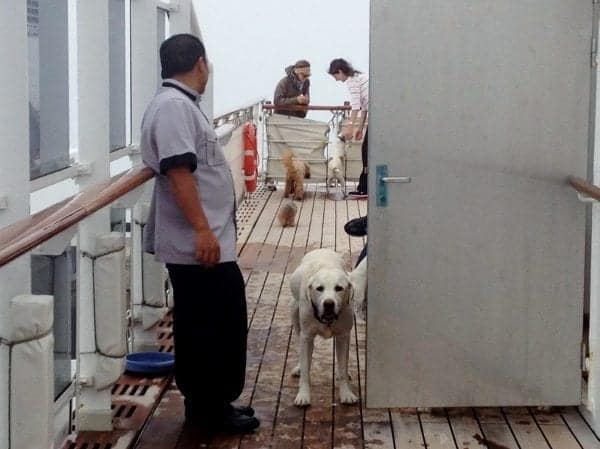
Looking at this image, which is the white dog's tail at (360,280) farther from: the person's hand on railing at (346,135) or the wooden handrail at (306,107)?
the wooden handrail at (306,107)

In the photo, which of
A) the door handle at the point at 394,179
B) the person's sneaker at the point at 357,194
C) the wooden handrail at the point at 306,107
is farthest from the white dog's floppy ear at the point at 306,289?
the wooden handrail at the point at 306,107

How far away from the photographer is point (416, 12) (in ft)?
14.9

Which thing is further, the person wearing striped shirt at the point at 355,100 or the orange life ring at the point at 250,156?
the orange life ring at the point at 250,156

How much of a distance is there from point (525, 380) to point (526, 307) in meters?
0.32

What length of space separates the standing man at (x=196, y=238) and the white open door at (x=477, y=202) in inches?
23.5

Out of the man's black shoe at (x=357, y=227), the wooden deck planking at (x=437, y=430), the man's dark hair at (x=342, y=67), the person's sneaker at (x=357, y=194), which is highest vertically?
the man's dark hair at (x=342, y=67)

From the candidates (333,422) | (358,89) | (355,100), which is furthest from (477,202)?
(355,100)

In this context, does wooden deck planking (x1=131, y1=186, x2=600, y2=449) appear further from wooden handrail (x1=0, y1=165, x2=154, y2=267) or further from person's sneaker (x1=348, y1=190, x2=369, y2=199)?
person's sneaker (x1=348, y1=190, x2=369, y2=199)

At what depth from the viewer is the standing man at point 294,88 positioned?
1323 centimetres

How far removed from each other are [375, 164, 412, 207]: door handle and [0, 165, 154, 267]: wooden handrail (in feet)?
2.98

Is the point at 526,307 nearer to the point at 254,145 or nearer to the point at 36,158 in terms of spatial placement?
the point at 36,158

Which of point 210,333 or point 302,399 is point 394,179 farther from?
point 302,399

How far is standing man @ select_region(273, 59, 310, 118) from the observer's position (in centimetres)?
1323

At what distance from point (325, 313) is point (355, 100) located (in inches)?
288
